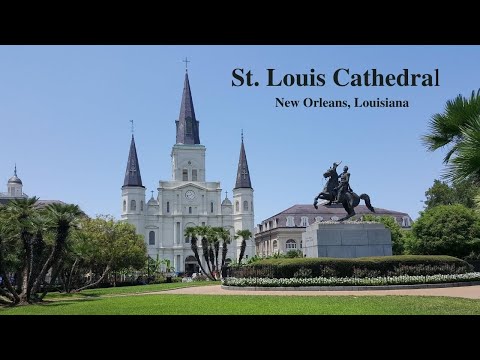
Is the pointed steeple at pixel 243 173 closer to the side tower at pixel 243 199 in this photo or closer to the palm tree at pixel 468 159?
the side tower at pixel 243 199

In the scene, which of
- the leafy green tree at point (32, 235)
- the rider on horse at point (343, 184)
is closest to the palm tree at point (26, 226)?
the leafy green tree at point (32, 235)

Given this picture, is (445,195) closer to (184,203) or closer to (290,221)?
(290,221)

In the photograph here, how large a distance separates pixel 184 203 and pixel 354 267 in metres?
75.0

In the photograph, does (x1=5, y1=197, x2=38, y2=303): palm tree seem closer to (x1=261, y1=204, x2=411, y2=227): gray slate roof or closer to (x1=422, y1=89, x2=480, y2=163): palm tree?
(x1=422, y1=89, x2=480, y2=163): palm tree

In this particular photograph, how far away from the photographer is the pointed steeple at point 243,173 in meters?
98.1

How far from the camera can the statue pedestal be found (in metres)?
25.1

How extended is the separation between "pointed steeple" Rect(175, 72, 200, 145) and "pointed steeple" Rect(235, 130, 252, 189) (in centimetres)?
899

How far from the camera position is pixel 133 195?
306 feet

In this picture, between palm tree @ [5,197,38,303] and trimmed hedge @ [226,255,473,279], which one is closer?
trimmed hedge @ [226,255,473,279]

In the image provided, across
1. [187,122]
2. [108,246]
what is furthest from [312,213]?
[108,246]

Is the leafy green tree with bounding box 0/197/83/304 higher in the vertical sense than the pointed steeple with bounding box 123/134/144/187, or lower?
lower

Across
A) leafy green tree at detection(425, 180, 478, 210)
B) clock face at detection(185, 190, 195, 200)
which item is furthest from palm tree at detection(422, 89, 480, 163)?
clock face at detection(185, 190, 195, 200)

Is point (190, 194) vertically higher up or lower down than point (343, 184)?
higher up
